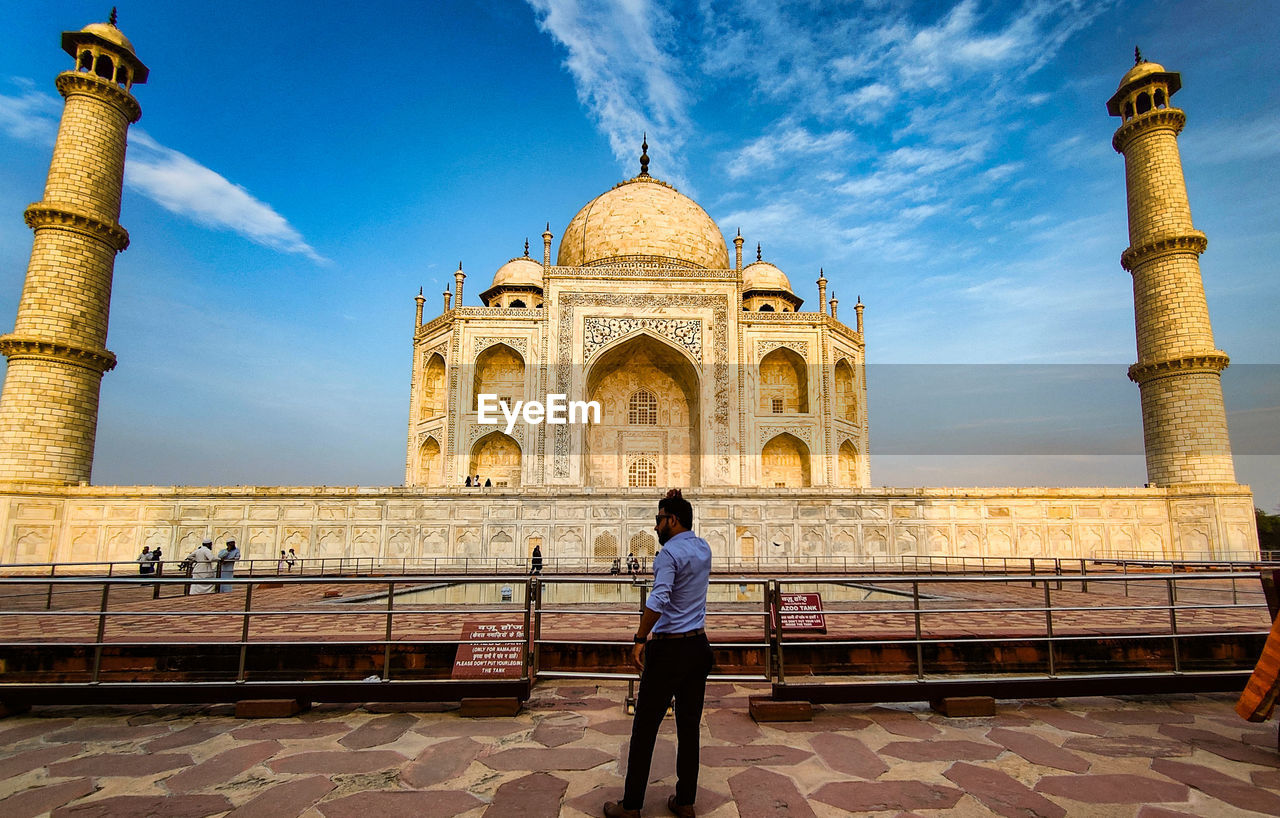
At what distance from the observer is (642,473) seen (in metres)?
25.2

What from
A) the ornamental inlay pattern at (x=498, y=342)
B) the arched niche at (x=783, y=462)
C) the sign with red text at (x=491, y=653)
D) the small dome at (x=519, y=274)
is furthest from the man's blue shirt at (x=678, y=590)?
the small dome at (x=519, y=274)

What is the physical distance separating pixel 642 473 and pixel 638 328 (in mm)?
5520

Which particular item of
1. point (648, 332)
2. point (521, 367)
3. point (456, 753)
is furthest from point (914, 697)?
Result: point (521, 367)

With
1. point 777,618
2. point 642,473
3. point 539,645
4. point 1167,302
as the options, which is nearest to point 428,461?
point 642,473

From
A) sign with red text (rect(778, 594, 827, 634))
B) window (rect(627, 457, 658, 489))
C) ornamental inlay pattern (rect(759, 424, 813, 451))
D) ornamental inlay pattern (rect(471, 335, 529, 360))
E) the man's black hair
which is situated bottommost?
sign with red text (rect(778, 594, 827, 634))

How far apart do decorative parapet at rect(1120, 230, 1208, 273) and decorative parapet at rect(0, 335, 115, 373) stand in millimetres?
28471

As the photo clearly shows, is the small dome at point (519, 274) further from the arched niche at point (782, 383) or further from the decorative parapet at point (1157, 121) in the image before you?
the decorative parapet at point (1157, 121)

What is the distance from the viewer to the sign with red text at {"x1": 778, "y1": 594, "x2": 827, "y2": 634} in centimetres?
443

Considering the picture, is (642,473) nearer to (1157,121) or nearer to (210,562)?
(210,562)

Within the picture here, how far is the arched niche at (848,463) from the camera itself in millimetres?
25516

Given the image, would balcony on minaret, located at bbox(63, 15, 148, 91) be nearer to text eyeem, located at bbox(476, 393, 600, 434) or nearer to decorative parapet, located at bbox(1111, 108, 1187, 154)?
text eyeem, located at bbox(476, 393, 600, 434)

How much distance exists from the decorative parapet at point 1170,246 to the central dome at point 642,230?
1435 centimetres

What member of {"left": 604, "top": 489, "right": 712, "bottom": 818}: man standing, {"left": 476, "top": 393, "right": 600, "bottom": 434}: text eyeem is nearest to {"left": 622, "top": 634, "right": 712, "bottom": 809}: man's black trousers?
{"left": 604, "top": 489, "right": 712, "bottom": 818}: man standing

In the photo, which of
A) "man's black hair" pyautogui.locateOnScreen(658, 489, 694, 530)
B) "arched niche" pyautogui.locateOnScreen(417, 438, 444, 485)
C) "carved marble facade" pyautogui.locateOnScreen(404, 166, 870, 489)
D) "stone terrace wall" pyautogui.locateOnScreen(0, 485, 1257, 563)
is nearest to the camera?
"man's black hair" pyautogui.locateOnScreen(658, 489, 694, 530)
